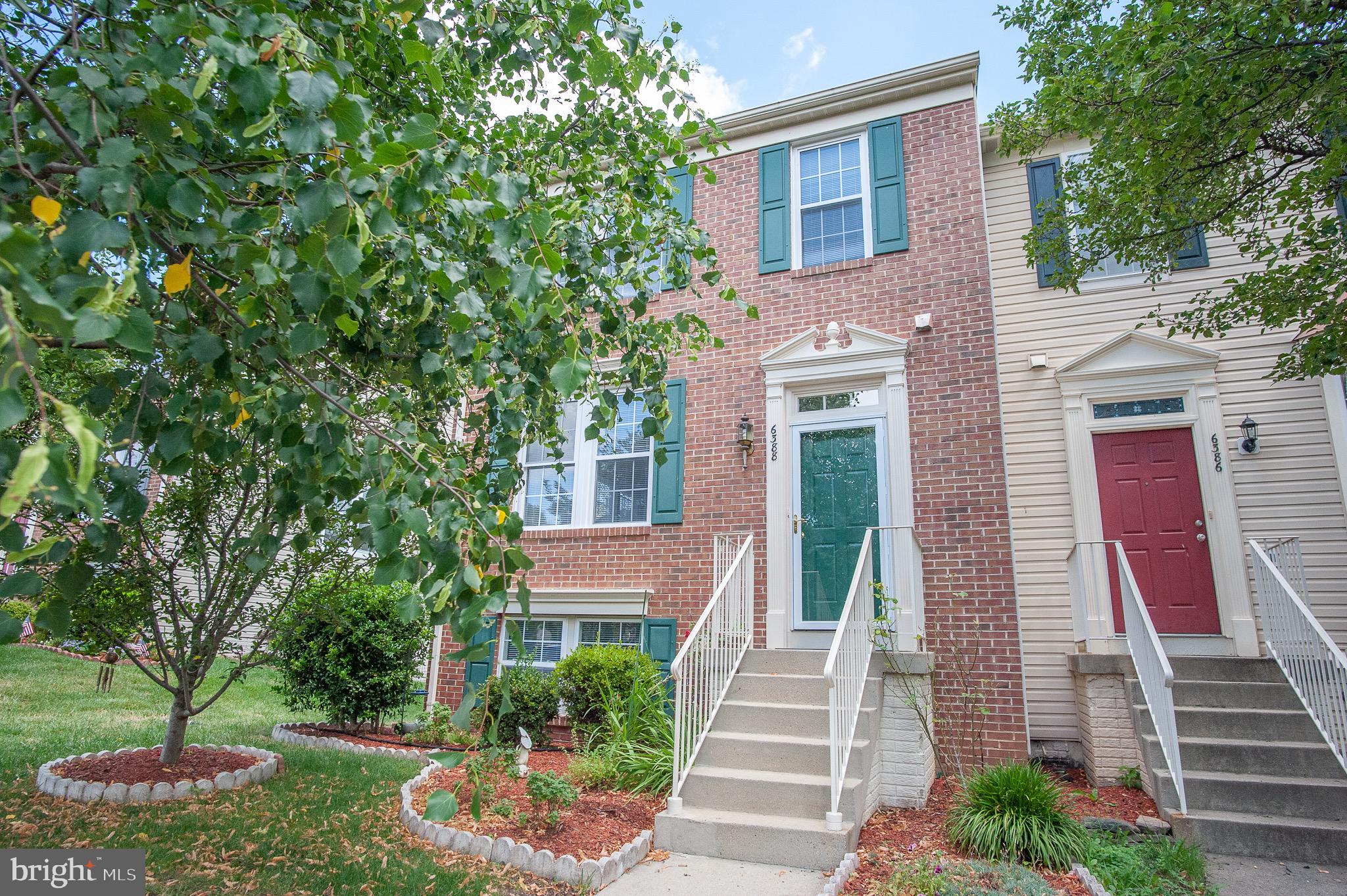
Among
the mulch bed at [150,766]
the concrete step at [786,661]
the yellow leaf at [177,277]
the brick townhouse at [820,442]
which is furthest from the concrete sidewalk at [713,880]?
the yellow leaf at [177,277]

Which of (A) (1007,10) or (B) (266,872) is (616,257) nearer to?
(B) (266,872)

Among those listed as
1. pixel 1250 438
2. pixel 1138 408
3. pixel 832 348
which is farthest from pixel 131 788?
pixel 1250 438

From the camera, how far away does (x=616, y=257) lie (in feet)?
11.0

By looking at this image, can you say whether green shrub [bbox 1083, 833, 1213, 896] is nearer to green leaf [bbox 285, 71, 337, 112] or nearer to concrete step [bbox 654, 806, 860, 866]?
concrete step [bbox 654, 806, 860, 866]

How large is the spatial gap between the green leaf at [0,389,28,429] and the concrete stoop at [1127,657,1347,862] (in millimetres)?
5647

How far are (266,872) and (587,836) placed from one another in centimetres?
165

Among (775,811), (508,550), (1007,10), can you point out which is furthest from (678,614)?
(1007,10)

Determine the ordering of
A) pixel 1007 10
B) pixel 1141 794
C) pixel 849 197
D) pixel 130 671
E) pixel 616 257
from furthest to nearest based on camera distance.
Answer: pixel 130 671, pixel 849 197, pixel 1007 10, pixel 1141 794, pixel 616 257

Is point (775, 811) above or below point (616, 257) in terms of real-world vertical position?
below

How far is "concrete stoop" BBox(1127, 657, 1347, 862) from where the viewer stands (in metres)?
4.24

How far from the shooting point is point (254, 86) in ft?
4.82

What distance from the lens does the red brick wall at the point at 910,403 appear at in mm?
6055

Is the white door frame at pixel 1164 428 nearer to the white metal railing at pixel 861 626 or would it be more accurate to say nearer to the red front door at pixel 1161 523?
the red front door at pixel 1161 523

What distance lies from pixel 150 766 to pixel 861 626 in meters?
4.97
